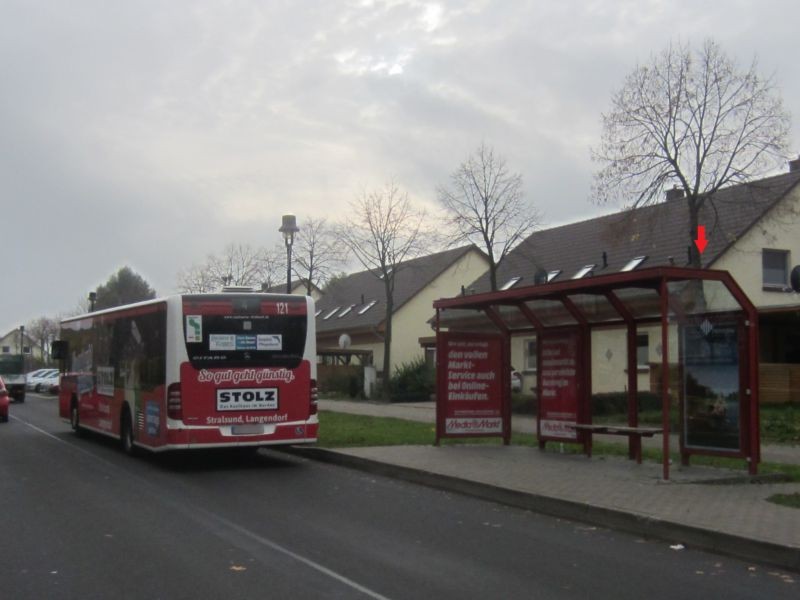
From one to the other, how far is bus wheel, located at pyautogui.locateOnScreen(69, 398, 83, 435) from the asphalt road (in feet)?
26.4

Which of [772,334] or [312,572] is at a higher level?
[772,334]

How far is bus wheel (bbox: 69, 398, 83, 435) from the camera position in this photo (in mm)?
21125

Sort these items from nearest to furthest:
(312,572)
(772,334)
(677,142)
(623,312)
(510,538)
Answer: (312,572) < (510,538) < (623,312) < (677,142) < (772,334)

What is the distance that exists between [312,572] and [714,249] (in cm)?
2613

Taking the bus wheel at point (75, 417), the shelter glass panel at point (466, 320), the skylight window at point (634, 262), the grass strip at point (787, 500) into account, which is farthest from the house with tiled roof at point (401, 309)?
the grass strip at point (787, 500)

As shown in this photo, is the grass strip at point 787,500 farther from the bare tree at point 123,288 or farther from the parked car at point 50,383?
the bare tree at point 123,288

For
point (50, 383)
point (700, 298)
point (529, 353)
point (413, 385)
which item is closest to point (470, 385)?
point (700, 298)

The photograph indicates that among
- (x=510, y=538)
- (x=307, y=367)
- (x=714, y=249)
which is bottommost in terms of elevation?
(x=510, y=538)

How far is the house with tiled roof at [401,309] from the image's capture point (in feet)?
151

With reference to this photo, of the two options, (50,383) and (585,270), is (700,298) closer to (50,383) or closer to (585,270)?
(585,270)

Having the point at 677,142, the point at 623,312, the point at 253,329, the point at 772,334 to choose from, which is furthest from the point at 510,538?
the point at 772,334

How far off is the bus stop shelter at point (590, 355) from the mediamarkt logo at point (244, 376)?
3.03 m

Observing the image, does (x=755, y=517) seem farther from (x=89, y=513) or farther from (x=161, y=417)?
(x=161, y=417)

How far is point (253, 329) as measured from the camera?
48.7ft
